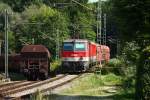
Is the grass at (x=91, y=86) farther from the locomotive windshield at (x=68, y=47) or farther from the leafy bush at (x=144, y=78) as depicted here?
the locomotive windshield at (x=68, y=47)

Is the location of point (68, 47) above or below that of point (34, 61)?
above

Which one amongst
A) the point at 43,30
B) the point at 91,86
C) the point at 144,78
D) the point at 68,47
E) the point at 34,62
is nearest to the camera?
the point at 144,78

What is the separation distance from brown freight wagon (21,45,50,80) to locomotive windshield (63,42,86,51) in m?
4.39

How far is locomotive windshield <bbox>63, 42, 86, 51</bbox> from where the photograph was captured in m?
45.6

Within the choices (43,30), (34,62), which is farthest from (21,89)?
(43,30)

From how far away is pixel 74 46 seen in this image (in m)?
45.6

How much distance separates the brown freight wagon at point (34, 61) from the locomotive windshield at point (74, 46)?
4391 millimetres

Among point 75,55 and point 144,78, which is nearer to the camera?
point 144,78

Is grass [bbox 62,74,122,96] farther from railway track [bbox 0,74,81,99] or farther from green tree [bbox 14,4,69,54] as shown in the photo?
green tree [bbox 14,4,69,54]

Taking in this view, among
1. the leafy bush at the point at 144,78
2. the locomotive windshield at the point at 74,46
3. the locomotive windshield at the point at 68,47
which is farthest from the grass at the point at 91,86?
the locomotive windshield at the point at 68,47

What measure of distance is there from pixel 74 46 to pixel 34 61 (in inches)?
215

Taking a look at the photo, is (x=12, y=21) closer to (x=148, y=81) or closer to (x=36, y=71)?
(x=36, y=71)

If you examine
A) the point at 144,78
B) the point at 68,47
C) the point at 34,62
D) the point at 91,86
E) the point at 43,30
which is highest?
the point at 144,78

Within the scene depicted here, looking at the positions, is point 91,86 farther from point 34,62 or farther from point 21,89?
point 34,62
